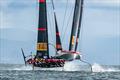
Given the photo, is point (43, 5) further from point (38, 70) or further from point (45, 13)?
point (38, 70)

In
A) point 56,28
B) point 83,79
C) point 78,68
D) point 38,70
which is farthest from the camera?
point 78,68

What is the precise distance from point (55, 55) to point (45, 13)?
28.7 ft

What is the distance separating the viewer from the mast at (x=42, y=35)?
125 meters

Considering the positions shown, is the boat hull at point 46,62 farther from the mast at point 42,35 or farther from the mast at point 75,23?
the mast at point 75,23

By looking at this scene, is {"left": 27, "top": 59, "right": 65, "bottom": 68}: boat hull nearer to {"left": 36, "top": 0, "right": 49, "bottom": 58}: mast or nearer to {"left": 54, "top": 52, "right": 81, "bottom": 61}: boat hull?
{"left": 36, "top": 0, "right": 49, "bottom": 58}: mast

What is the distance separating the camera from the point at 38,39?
126 metres

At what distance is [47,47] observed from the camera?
415ft

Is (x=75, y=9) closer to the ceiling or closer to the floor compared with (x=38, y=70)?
closer to the ceiling

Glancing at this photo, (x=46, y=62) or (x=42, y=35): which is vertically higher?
(x=42, y=35)

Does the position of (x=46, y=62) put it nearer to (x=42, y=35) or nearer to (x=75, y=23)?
(x=42, y=35)

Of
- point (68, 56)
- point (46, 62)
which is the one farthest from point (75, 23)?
point (46, 62)

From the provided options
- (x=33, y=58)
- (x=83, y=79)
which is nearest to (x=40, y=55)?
(x=33, y=58)

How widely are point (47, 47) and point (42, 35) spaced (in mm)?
2742

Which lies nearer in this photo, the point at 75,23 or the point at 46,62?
the point at 46,62
